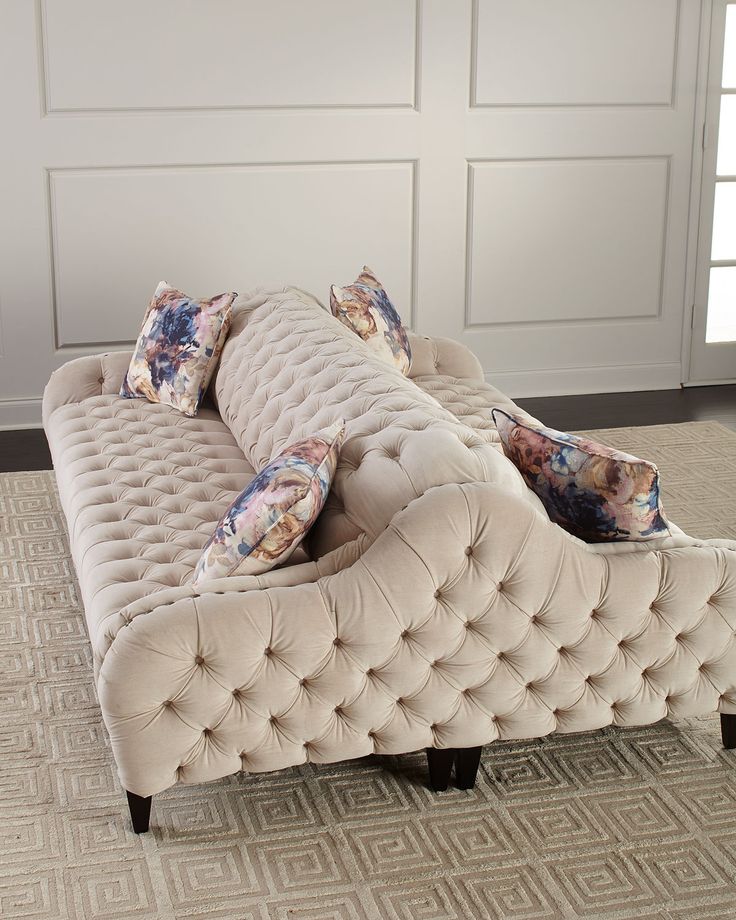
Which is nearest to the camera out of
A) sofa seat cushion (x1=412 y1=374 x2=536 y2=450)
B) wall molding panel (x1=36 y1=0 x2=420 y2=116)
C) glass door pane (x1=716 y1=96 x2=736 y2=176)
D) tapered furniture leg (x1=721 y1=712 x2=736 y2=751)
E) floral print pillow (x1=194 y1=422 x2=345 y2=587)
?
floral print pillow (x1=194 y1=422 x2=345 y2=587)

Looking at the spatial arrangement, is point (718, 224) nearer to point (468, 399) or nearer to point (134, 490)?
point (468, 399)

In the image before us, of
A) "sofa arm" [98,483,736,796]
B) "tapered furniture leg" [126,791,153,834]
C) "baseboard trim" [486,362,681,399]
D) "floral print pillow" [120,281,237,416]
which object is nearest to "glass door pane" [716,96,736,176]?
"baseboard trim" [486,362,681,399]

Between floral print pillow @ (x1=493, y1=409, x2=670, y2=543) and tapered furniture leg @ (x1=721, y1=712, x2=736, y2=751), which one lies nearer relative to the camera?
floral print pillow @ (x1=493, y1=409, x2=670, y2=543)

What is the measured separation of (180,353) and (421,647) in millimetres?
1807

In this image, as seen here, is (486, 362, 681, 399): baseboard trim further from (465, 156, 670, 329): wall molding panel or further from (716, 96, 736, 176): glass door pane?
(716, 96, 736, 176): glass door pane

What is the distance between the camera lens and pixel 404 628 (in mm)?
2375

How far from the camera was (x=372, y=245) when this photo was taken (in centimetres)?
527

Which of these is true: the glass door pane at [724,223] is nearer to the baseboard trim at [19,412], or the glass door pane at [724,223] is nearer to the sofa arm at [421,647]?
the baseboard trim at [19,412]

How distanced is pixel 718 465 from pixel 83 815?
2.99 m

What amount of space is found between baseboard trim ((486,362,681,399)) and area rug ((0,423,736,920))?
2.87m

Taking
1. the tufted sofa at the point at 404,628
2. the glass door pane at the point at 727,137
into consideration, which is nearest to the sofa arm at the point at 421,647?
the tufted sofa at the point at 404,628

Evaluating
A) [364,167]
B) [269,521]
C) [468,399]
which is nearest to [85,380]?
[468,399]

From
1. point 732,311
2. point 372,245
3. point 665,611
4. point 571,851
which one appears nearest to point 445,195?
point 372,245

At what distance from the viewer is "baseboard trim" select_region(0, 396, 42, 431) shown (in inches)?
199
